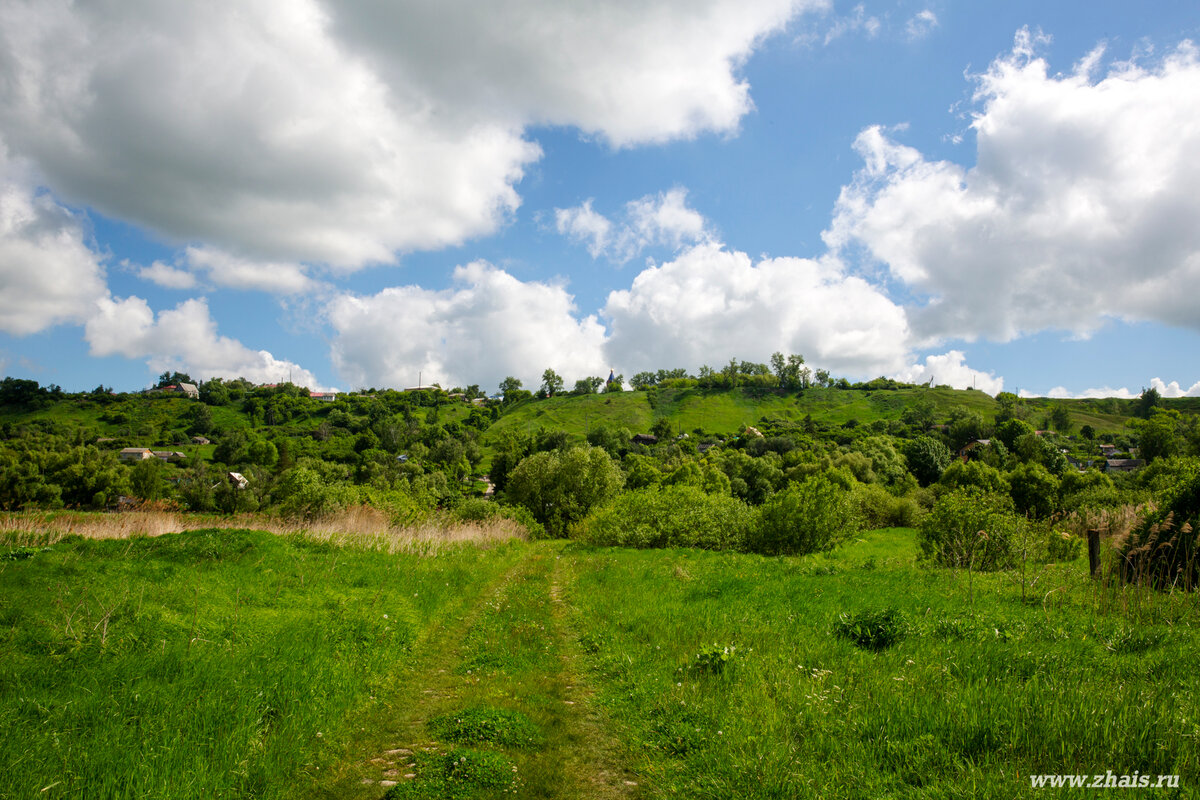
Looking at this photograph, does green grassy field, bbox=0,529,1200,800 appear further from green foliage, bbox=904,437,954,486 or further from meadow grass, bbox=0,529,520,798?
green foliage, bbox=904,437,954,486

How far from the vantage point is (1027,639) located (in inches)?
333

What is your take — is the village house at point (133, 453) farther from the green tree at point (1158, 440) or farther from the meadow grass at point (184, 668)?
the green tree at point (1158, 440)

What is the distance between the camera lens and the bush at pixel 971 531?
74.8 feet

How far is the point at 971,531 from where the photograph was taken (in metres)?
24.0

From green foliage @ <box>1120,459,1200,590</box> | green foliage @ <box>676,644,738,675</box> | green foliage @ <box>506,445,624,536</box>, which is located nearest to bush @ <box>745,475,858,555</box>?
green foliage @ <box>1120,459,1200,590</box>

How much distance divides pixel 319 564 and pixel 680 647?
11.6 m

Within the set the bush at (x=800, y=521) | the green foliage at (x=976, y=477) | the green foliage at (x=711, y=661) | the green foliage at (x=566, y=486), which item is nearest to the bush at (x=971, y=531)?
the bush at (x=800, y=521)

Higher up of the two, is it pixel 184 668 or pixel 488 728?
pixel 184 668

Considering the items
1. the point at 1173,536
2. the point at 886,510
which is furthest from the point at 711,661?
the point at 886,510

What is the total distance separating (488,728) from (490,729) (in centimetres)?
6

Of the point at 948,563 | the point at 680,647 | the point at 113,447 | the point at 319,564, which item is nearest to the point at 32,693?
the point at 680,647

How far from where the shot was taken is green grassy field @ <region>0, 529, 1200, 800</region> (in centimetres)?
480

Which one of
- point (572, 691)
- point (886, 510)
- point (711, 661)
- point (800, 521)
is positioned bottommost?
point (886, 510)

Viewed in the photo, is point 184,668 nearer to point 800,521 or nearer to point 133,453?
point 800,521
